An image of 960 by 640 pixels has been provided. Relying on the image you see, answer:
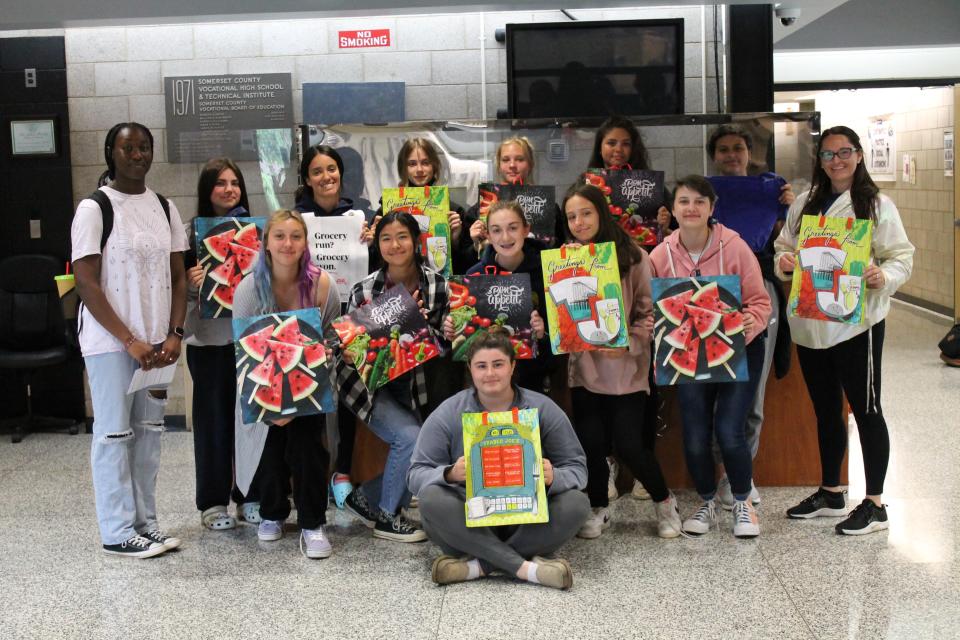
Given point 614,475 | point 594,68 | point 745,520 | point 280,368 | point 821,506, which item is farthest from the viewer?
point 594,68

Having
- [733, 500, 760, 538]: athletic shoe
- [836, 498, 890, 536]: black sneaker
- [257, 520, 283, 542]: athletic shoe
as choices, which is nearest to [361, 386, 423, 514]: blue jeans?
[257, 520, 283, 542]: athletic shoe

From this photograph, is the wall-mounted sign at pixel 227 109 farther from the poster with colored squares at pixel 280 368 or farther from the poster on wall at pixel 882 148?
the poster on wall at pixel 882 148

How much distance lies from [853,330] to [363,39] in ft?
11.1

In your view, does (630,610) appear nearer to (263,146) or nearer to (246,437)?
(246,437)

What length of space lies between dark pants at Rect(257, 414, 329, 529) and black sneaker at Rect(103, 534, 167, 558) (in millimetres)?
454

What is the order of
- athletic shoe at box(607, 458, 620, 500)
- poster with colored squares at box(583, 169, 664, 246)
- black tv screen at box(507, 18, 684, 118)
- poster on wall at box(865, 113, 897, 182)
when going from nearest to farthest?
poster with colored squares at box(583, 169, 664, 246) → athletic shoe at box(607, 458, 620, 500) → black tv screen at box(507, 18, 684, 118) → poster on wall at box(865, 113, 897, 182)

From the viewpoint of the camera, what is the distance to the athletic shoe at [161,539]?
3941mm

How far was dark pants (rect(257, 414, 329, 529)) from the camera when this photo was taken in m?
3.83

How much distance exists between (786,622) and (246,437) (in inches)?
77.3

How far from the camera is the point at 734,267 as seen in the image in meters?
3.87

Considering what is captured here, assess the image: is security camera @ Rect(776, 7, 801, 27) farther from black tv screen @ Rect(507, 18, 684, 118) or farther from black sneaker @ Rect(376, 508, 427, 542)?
black sneaker @ Rect(376, 508, 427, 542)

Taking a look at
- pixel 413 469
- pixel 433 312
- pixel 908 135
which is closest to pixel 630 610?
pixel 413 469

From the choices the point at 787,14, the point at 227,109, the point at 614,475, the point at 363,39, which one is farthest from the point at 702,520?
the point at 227,109

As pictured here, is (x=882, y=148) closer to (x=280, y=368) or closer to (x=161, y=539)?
(x=280, y=368)
